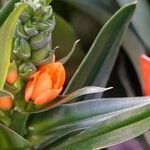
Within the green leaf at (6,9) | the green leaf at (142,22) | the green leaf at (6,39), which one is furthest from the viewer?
the green leaf at (142,22)

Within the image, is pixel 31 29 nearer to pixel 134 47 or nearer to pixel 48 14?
pixel 48 14

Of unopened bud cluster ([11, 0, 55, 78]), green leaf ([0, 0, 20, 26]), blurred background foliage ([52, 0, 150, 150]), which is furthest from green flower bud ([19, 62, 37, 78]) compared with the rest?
blurred background foliage ([52, 0, 150, 150])

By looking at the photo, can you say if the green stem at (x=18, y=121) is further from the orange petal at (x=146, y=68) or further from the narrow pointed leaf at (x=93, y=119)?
the orange petal at (x=146, y=68)

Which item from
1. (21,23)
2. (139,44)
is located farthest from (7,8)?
(139,44)

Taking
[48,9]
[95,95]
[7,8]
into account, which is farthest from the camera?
[95,95]

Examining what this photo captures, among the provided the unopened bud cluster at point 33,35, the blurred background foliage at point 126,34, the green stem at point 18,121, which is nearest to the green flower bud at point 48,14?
the unopened bud cluster at point 33,35

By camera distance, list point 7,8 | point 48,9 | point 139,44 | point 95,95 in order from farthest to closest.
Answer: point 139,44
point 95,95
point 7,8
point 48,9

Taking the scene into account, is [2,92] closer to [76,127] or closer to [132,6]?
[76,127]
